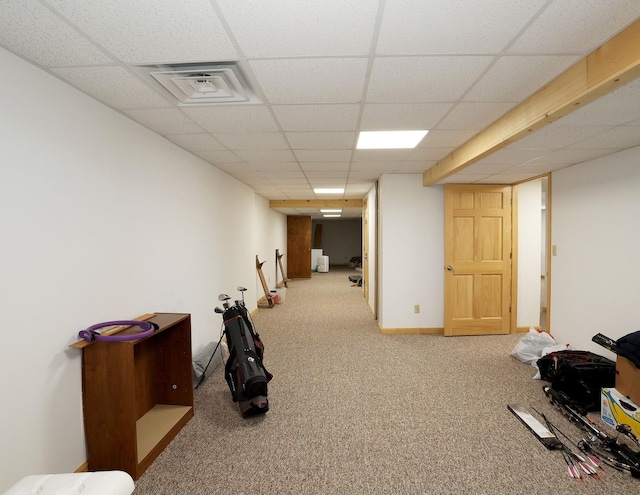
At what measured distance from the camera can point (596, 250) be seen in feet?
9.53

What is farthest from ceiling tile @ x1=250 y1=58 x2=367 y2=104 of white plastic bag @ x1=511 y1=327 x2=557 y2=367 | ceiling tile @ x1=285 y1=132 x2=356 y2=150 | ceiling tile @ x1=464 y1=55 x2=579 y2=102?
white plastic bag @ x1=511 y1=327 x2=557 y2=367

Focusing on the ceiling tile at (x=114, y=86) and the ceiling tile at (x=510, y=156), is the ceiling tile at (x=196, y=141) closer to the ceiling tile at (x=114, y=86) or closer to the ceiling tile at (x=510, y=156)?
the ceiling tile at (x=114, y=86)

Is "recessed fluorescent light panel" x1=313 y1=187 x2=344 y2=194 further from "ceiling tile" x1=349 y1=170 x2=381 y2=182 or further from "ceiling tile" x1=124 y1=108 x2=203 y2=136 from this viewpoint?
"ceiling tile" x1=124 y1=108 x2=203 y2=136

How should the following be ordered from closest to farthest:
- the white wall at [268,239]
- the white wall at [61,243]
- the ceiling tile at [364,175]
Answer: the white wall at [61,243] < the ceiling tile at [364,175] < the white wall at [268,239]

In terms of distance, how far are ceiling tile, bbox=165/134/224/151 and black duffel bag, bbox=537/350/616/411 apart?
3722 millimetres

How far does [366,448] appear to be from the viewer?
201cm

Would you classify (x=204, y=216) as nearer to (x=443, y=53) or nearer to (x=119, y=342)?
(x=119, y=342)

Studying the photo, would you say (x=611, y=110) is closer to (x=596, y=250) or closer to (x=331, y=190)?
(x=596, y=250)

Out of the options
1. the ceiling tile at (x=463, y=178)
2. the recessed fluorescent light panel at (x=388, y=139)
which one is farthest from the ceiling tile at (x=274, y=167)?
the ceiling tile at (x=463, y=178)

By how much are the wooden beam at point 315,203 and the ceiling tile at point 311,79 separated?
515 centimetres

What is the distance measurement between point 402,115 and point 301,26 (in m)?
1.13

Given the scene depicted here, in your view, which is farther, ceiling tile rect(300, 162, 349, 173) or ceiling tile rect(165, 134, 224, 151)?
ceiling tile rect(300, 162, 349, 173)

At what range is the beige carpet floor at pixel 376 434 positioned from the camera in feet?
5.65

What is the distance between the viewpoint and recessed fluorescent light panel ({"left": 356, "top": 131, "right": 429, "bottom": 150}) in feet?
8.41
